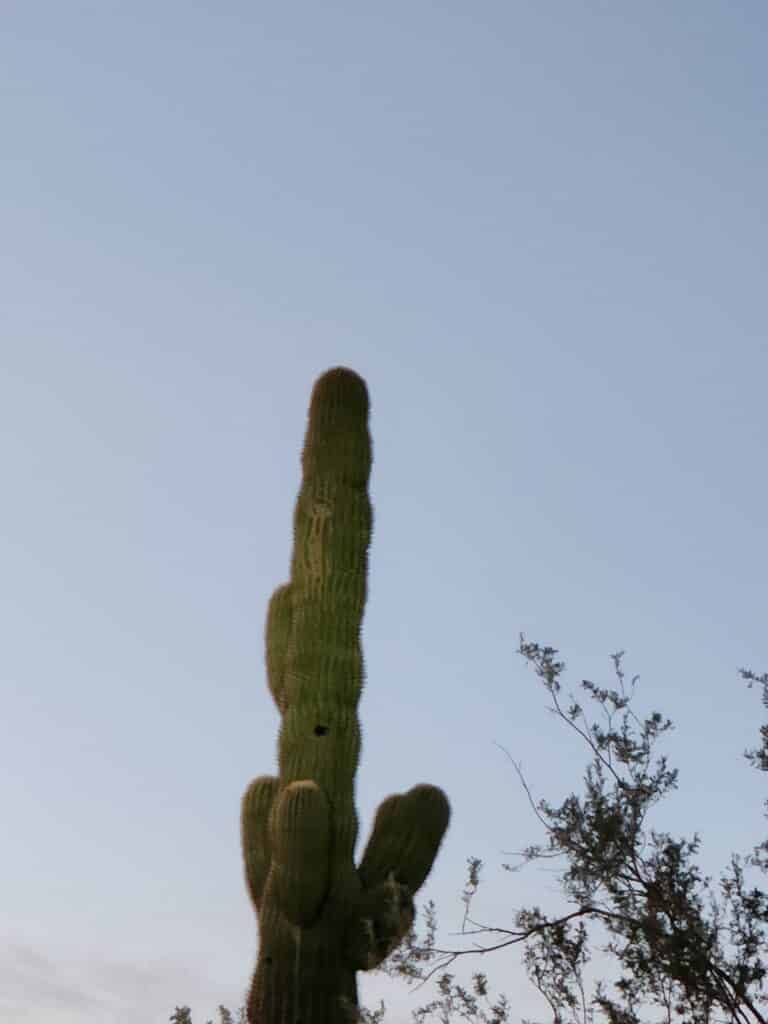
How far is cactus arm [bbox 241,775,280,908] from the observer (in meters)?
9.05

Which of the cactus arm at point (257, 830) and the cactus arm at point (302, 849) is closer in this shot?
the cactus arm at point (302, 849)

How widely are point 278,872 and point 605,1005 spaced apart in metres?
2.32

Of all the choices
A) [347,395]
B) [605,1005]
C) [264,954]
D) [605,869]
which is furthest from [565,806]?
[347,395]

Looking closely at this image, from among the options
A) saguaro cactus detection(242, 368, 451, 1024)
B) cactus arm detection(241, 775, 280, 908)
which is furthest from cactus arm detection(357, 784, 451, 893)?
cactus arm detection(241, 775, 280, 908)

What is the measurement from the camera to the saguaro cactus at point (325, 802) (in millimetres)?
8242

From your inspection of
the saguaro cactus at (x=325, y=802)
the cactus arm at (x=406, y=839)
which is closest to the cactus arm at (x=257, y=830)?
the saguaro cactus at (x=325, y=802)

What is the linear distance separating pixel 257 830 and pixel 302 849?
1.07 meters

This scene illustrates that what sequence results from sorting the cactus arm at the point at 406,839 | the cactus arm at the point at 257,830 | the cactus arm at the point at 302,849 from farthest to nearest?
the cactus arm at the point at 257,830, the cactus arm at the point at 406,839, the cactus arm at the point at 302,849

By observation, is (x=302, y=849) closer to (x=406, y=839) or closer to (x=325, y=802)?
(x=325, y=802)

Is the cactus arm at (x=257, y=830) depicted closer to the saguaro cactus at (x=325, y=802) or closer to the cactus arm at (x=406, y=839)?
the saguaro cactus at (x=325, y=802)

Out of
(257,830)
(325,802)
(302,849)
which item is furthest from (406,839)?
(257,830)

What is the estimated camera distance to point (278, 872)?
27.7ft

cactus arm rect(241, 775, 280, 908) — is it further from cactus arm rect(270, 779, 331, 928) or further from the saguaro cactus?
cactus arm rect(270, 779, 331, 928)

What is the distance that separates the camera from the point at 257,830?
363 inches
